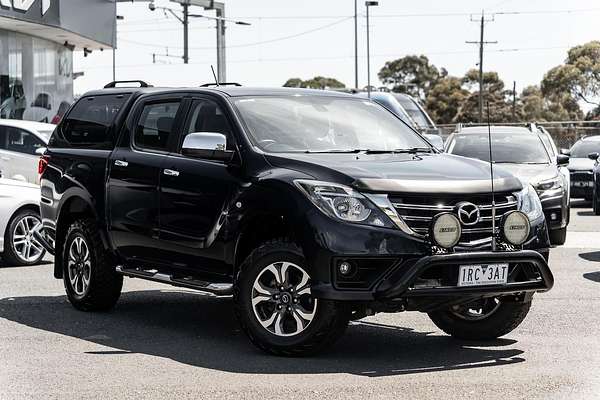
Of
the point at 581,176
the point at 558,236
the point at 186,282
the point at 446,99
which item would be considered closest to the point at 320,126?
the point at 186,282

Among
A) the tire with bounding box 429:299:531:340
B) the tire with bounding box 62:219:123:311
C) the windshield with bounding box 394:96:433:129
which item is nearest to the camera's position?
the tire with bounding box 429:299:531:340

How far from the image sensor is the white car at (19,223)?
45.9 ft

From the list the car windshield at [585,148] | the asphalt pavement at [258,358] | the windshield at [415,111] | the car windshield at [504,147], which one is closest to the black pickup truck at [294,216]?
the asphalt pavement at [258,358]

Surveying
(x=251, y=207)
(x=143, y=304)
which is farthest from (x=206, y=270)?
(x=143, y=304)

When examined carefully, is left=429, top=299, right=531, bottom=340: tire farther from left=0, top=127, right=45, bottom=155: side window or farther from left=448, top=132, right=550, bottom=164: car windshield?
left=0, top=127, right=45, bottom=155: side window

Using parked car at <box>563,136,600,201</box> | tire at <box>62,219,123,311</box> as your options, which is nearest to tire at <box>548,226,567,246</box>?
tire at <box>62,219,123,311</box>

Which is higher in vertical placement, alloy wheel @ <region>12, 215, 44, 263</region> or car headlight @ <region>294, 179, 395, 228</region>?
car headlight @ <region>294, 179, 395, 228</region>

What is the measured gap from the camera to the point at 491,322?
8.66 meters

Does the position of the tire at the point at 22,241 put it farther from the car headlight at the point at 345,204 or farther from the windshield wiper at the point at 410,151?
the car headlight at the point at 345,204

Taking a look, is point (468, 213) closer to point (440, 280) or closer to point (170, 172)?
point (440, 280)

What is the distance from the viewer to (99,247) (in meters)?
10.0

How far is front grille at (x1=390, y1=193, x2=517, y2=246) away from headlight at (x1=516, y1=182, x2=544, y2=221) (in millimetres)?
→ 168

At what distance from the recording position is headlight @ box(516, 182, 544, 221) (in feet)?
26.8

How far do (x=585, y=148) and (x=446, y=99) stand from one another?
Result: 81.5 metres
